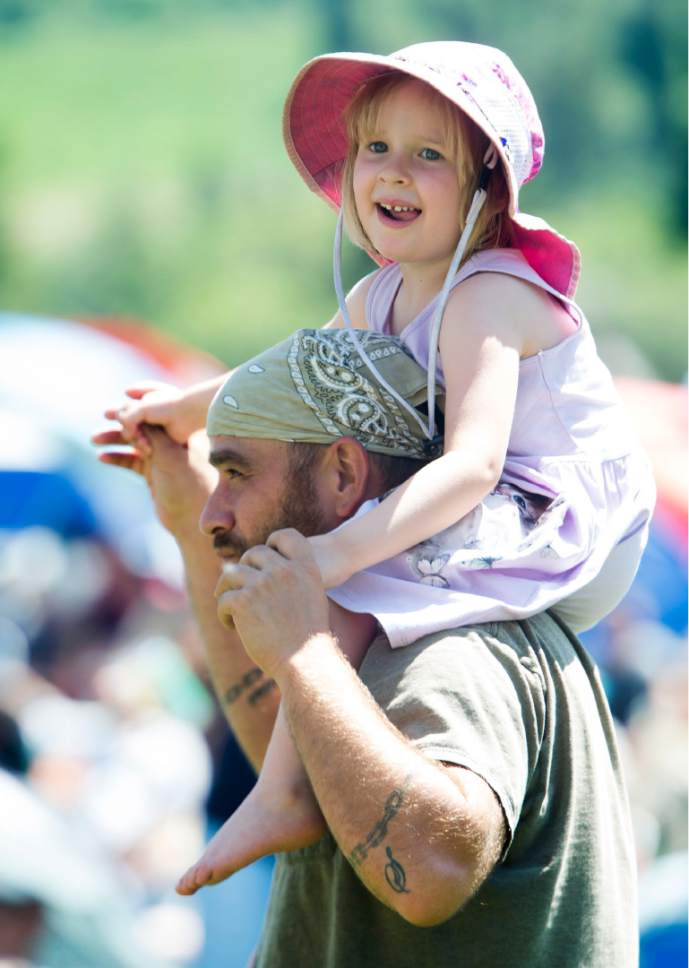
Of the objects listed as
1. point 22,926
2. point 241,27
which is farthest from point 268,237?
point 22,926

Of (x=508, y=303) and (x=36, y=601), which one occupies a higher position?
(x=508, y=303)

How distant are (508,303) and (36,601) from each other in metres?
3.75

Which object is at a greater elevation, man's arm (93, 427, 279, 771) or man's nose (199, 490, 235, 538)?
man's nose (199, 490, 235, 538)

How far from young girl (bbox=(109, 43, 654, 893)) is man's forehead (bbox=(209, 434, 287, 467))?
6.1 inches

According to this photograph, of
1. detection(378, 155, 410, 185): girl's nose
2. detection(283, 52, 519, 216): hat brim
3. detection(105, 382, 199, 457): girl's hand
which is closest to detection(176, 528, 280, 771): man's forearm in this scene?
detection(105, 382, 199, 457): girl's hand

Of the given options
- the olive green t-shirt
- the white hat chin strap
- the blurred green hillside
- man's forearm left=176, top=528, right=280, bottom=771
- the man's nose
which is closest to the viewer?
the olive green t-shirt

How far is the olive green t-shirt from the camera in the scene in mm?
1648

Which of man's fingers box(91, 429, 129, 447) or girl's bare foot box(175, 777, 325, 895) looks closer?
girl's bare foot box(175, 777, 325, 895)

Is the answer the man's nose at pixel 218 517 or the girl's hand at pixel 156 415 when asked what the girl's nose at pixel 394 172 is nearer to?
the man's nose at pixel 218 517

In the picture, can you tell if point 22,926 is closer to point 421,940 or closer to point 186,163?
point 421,940

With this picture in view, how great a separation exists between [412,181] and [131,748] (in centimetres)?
332

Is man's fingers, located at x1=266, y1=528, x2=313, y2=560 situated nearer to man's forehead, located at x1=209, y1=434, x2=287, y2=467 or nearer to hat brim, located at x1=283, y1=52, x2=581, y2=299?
man's forehead, located at x1=209, y1=434, x2=287, y2=467

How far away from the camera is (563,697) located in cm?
179

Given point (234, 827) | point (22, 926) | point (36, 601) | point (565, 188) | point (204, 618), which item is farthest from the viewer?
point (565, 188)
